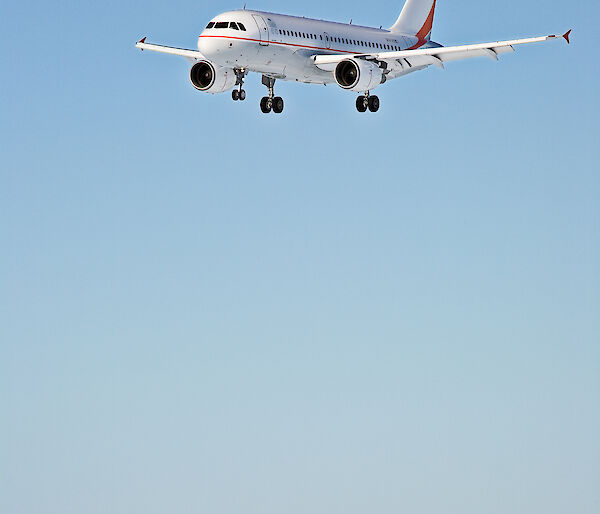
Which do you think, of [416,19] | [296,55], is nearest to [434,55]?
[296,55]

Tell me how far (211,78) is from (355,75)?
9077 millimetres

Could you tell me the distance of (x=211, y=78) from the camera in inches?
3789

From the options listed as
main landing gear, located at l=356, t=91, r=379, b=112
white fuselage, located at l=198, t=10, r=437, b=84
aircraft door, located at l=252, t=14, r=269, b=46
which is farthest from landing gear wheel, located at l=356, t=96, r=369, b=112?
aircraft door, located at l=252, t=14, r=269, b=46

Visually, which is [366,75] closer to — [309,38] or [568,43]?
[309,38]

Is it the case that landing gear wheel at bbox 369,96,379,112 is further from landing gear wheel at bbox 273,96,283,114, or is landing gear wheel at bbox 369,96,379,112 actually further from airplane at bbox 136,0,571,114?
landing gear wheel at bbox 273,96,283,114

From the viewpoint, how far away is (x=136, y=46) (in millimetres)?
104562

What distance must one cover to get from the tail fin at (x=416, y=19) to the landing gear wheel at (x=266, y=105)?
1753cm

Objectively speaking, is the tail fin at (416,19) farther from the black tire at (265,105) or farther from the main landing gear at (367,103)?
the black tire at (265,105)

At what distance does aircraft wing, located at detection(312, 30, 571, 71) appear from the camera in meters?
94.9

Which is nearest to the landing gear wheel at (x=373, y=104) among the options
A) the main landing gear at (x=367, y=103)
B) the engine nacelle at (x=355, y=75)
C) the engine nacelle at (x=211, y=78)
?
the main landing gear at (x=367, y=103)

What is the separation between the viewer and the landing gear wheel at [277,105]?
97.2 m

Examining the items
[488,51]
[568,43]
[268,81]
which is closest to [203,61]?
[268,81]

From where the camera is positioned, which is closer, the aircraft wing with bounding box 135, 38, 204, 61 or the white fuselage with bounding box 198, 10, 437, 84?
the white fuselage with bounding box 198, 10, 437, 84

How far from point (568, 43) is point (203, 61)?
24.7 m
